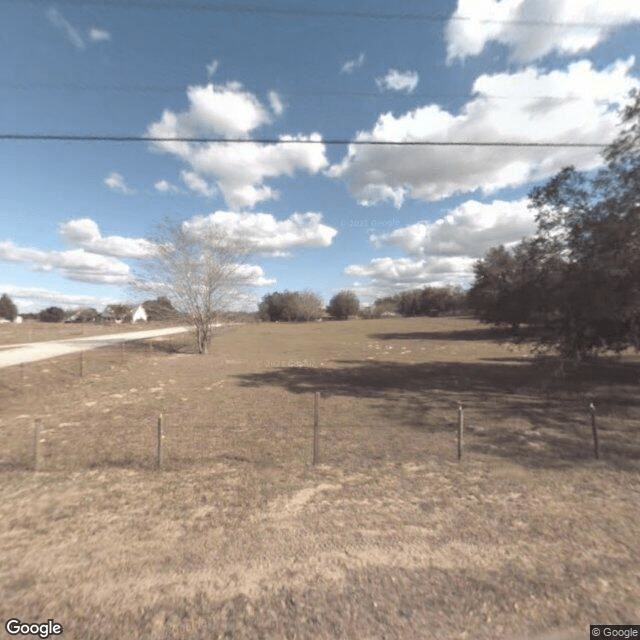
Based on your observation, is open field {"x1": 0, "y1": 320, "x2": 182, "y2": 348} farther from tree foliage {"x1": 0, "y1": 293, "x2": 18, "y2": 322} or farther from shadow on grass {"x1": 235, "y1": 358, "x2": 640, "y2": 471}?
tree foliage {"x1": 0, "y1": 293, "x2": 18, "y2": 322}

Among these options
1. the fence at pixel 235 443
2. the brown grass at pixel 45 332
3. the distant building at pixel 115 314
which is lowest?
the fence at pixel 235 443

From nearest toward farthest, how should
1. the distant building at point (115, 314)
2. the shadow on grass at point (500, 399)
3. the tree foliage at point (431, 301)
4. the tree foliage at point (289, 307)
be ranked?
the shadow on grass at point (500, 399)
the distant building at point (115, 314)
the tree foliage at point (431, 301)
the tree foliage at point (289, 307)

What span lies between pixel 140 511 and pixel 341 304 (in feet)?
416

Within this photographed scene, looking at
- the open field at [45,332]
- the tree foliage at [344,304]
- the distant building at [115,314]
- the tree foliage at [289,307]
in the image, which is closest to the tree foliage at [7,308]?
the distant building at [115,314]

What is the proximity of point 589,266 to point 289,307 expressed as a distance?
11301 cm

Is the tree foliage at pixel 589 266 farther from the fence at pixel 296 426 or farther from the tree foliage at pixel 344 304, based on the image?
the tree foliage at pixel 344 304

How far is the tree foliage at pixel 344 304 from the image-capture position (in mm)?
130625

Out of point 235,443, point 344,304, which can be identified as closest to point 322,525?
point 235,443

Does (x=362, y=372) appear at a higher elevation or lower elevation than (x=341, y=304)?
lower

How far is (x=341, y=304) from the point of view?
13112 centimetres

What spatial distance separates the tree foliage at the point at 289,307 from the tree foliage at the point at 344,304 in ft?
25.6

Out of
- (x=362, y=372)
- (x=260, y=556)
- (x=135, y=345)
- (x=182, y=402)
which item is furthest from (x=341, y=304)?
(x=260, y=556)

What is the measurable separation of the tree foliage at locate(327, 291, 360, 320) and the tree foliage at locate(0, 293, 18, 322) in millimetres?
96020

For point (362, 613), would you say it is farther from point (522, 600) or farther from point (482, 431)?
point (482, 431)
